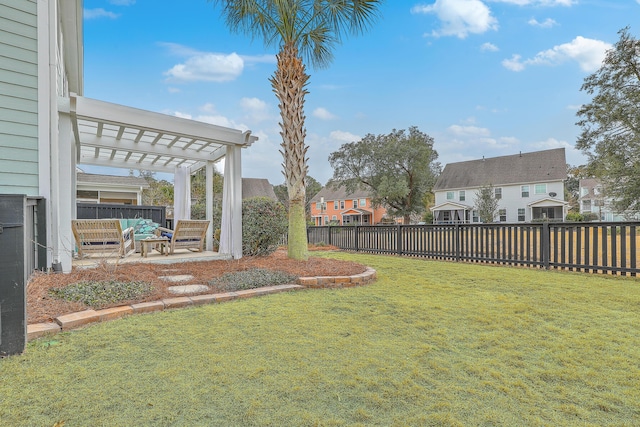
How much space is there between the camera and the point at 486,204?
93.9 ft

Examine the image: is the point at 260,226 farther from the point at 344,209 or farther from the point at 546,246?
the point at 344,209

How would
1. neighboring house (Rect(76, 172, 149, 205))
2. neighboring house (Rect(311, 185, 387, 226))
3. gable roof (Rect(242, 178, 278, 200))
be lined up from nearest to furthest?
neighboring house (Rect(76, 172, 149, 205)) < gable roof (Rect(242, 178, 278, 200)) < neighboring house (Rect(311, 185, 387, 226))

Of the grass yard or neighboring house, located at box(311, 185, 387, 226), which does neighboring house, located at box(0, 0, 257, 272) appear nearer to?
the grass yard

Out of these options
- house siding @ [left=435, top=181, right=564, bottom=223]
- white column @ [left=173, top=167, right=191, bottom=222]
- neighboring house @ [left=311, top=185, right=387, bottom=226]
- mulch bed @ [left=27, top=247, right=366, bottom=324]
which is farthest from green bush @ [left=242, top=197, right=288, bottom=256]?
Result: neighboring house @ [left=311, top=185, right=387, bottom=226]

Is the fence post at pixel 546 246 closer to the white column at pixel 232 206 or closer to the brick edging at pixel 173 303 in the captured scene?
the brick edging at pixel 173 303

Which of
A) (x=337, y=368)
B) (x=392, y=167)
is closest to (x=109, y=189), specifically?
(x=337, y=368)

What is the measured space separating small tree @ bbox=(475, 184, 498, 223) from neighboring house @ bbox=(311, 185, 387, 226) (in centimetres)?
1239

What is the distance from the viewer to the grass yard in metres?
1.62

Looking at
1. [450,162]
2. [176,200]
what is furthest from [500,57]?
[450,162]

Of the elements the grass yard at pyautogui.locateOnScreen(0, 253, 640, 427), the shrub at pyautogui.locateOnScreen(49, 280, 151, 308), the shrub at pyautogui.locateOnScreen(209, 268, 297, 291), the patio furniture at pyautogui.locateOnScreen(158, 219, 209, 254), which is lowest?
the grass yard at pyautogui.locateOnScreen(0, 253, 640, 427)

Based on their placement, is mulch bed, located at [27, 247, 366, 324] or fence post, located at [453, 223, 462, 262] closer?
mulch bed, located at [27, 247, 366, 324]

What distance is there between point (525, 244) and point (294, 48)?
6.87m

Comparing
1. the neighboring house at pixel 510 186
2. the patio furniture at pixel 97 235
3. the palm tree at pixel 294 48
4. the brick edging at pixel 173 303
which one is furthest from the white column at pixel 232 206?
the neighboring house at pixel 510 186

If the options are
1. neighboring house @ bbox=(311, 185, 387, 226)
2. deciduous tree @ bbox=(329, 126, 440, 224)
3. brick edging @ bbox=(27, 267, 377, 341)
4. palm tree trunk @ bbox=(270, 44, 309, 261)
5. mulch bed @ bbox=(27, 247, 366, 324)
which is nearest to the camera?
brick edging @ bbox=(27, 267, 377, 341)
